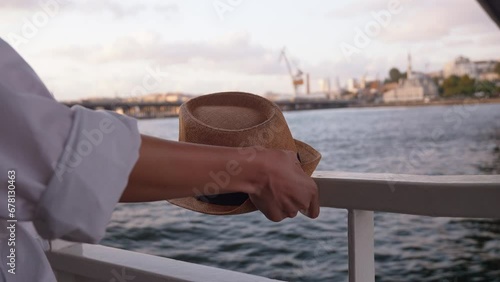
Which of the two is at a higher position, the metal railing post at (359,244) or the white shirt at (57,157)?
the white shirt at (57,157)

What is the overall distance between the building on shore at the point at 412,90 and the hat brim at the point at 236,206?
34883 millimetres

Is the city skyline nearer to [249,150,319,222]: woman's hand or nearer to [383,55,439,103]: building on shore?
[383,55,439,103]: building on shore

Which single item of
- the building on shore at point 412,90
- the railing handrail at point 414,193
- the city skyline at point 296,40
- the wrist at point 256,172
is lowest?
the building on shore at point 412,90

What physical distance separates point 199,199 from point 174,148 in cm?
39

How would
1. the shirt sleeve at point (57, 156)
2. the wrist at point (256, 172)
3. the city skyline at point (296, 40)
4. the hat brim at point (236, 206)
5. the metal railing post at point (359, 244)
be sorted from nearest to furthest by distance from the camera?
the shirt sleeve at point (57, 156), the wrist at point (256, 172), the hat brim at point (236, 206), the metal railing post at point (359, 244), the city skyline at point (296, 40)

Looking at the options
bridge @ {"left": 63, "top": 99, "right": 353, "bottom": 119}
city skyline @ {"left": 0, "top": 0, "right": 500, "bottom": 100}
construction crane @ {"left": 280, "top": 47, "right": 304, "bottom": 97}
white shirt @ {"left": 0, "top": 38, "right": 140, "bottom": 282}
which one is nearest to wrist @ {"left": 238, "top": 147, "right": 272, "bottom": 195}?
white shirt @ {"left": 0, "top": 38, "right": 140, "bottom": 282}

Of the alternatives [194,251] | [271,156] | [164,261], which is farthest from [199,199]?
[194,251]

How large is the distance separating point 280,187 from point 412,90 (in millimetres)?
36820

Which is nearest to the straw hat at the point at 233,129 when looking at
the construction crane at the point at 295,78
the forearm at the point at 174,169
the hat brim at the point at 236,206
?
the hat brim at the point at 236,206

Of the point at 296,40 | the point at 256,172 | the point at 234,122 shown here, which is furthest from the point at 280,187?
the point at 296,40

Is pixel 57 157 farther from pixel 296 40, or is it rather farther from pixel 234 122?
pixel 296 40

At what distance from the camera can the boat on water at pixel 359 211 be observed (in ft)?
3.21

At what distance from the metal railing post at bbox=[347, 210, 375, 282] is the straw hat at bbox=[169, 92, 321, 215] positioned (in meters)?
0.27

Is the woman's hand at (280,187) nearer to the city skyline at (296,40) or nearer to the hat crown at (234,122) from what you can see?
the hat crown at (234,122)
